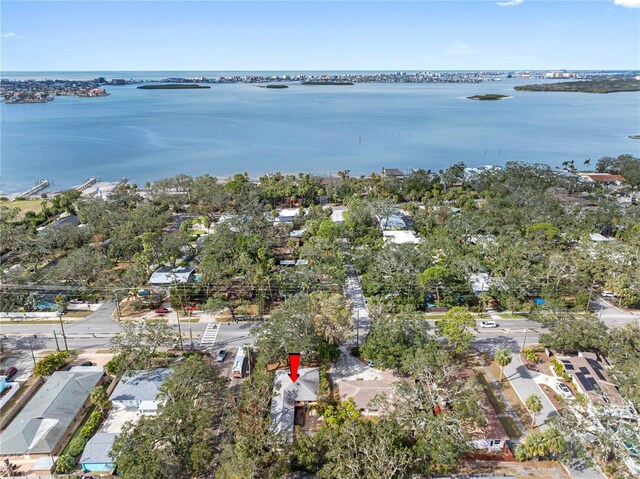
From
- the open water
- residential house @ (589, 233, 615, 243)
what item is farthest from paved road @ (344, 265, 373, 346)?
the open water

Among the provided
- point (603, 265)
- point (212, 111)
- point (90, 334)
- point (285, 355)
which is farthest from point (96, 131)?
point (603, 265)

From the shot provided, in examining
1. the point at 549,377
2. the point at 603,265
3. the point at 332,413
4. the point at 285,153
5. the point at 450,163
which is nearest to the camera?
the point at 332,413

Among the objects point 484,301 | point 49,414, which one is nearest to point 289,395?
point 49,414

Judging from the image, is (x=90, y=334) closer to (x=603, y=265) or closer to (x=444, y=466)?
(x=444, y=466)

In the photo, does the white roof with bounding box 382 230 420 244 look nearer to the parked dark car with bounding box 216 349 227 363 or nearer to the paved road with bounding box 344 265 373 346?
the paved road with bounding box 344 265 373 346

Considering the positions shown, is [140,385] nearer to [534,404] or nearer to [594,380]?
[534,404]

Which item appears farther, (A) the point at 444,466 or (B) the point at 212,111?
(B) the point at 212,111

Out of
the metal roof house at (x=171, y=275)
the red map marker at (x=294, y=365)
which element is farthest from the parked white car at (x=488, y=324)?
the metal roof house at (x=171, y=275)

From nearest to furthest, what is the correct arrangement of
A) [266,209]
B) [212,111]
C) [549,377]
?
[549,377]
[266,209]
[212,111]
